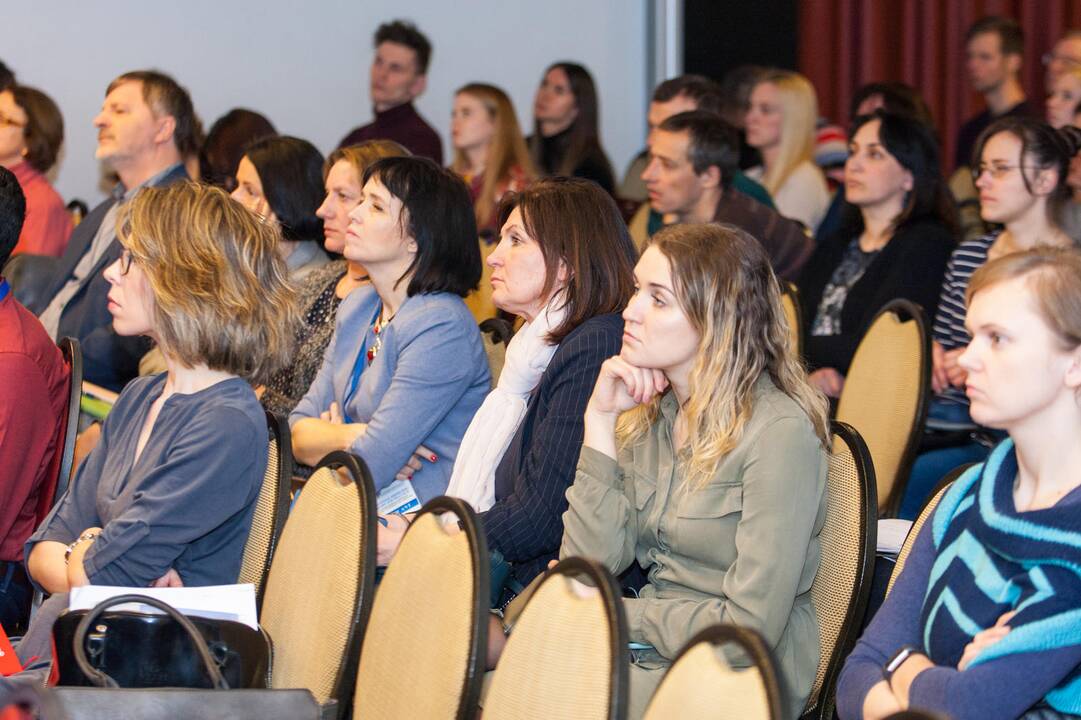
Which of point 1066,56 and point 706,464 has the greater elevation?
point 1066,56

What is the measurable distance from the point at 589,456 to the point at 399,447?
2.39 feet

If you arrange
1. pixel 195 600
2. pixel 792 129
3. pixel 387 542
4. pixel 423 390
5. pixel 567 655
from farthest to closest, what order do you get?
pixel 792 129
pixel 423 390
pixel 387 542
pixel 195 600
pixel 567 655

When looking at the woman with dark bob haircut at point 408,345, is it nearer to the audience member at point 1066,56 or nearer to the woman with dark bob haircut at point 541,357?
the woman with dark bob haircut at point 541,357

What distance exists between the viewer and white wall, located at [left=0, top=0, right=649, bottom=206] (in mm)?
6273

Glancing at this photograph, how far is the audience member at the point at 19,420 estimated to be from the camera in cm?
274

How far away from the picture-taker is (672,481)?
7.43 feet

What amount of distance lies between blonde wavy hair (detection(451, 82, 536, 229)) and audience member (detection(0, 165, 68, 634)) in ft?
9.63

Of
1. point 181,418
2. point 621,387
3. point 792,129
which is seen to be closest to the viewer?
point 621,387

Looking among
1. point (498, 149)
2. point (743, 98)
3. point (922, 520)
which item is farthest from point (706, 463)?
point (743, 98)

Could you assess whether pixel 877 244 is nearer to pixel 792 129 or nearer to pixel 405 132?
pixel 792 129

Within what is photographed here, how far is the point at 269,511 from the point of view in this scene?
7.86ft

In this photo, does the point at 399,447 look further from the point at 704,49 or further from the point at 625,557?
the point at 704,49

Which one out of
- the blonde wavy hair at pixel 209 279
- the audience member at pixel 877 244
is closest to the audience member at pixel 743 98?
the audience member at pixel 877 244

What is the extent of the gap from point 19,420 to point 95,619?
90 cm
